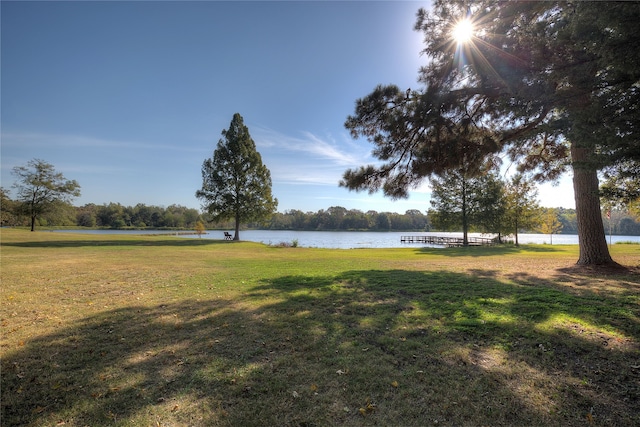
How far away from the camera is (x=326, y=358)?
146 inches

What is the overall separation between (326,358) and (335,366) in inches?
9.1

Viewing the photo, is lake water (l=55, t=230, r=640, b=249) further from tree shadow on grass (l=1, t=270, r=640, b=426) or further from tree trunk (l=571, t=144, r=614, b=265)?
tree shadow on grass (l=1, t=270, r=640, b=426)

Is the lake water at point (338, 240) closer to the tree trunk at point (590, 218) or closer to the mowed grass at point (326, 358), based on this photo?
the tree trunk at point (590, 218)

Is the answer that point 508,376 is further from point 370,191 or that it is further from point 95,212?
point 95,212

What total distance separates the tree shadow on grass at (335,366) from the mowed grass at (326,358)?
0.06 ft

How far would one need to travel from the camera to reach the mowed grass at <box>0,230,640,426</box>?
2691 millimetres

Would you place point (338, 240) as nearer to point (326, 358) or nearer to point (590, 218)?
point (590, 218)

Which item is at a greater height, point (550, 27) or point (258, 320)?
point (550, 27)

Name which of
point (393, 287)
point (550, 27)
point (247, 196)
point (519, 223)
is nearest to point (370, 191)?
point (393, 287)

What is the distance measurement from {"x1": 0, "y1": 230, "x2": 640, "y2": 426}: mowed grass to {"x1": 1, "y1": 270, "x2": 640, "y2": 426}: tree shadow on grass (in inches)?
0.7

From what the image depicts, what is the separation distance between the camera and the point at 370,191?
12.2 meters

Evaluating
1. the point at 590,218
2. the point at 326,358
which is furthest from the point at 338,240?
the point at 326,358

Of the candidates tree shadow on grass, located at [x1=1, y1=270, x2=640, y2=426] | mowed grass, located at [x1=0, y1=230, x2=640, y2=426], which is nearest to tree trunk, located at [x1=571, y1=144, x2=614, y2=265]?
mowed grass, located at [x1=0, y1=230, x2=640, y2=426]

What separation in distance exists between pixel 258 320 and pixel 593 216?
36.4 feet
